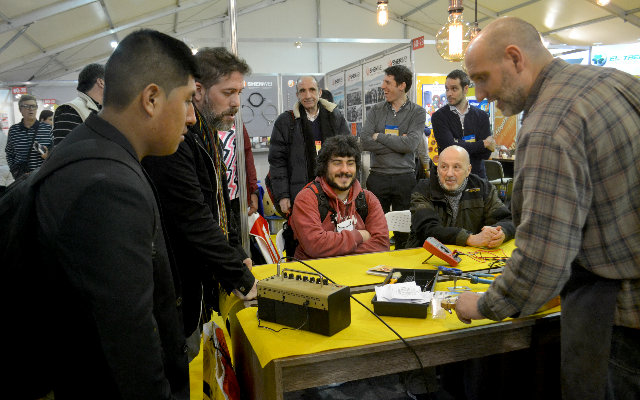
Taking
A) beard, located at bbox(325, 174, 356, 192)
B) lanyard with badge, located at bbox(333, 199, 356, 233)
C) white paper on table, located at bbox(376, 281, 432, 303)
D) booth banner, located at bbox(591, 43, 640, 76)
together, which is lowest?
white paper on table, located at bbox(376, 281, 432, 303)

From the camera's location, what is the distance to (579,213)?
1.10 metres

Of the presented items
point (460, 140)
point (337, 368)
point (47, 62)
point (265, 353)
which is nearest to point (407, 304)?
point (337, 368)

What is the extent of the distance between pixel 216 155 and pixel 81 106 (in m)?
1.29

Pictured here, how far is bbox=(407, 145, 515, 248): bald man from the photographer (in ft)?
8.75

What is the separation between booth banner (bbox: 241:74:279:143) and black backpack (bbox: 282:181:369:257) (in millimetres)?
4708

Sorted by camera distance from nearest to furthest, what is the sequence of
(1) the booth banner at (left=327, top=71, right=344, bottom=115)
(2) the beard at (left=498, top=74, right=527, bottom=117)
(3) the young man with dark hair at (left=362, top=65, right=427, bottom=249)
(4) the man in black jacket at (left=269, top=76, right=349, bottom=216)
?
(2) the beard at (left=498, top=74, right=527, bottom=117), (4) the man in black jacket at (left=269, top=76, right=349, bottom=216), (3) the young man with dark hair at (left=362, top=65, right=427, bottom=249), (1) the booth banner at (left=327, top=71, right=344, bottom=115)

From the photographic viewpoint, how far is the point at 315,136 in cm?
371

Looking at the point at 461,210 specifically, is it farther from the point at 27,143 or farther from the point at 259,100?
the point at 259,100

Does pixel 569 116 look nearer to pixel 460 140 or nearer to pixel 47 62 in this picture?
pixel 460 140

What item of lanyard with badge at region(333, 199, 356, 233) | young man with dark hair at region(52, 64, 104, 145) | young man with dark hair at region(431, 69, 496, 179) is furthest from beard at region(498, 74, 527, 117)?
young man with dark hair at region(431, 69, 496, 179)

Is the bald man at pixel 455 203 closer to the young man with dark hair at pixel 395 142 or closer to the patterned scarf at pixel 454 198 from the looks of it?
the patterned scarf at pixel 454 198

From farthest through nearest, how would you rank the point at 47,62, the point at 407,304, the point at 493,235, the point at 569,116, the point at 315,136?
the point at 47,62
the point at 315,136
the point at 493,235
the point at 407,304
the point at 569,116

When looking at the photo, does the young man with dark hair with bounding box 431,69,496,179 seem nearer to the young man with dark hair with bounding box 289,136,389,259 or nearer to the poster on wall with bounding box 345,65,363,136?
the young man with dark hair with bounding box 289,136,389,259

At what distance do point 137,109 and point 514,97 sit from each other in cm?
102
